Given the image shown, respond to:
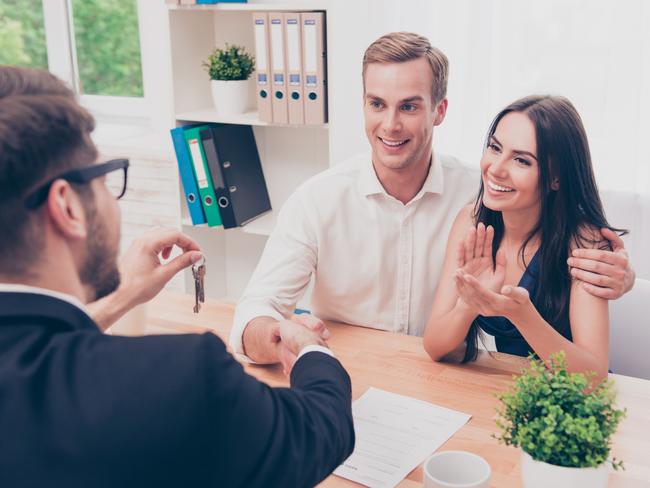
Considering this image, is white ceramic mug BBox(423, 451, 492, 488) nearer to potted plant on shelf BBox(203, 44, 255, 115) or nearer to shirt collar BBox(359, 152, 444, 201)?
shirt collar BBox(359, 152, 444, 201)

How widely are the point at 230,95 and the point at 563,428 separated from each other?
7.31 feet

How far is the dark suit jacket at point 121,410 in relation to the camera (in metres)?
0.75

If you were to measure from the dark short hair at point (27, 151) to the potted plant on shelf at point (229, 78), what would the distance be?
6.87 ft

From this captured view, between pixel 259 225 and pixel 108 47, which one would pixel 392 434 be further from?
pixel 108 47

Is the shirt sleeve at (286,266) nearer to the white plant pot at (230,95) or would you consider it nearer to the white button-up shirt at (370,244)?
the white button-up shirt at (370,244)

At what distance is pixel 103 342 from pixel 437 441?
0.70m

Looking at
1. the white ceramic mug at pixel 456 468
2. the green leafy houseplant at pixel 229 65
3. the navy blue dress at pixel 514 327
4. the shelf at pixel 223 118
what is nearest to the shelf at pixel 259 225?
the shelf at pixel 223 118

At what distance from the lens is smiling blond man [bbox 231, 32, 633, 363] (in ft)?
6.61

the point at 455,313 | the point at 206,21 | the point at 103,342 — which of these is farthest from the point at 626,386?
the point at 206,21

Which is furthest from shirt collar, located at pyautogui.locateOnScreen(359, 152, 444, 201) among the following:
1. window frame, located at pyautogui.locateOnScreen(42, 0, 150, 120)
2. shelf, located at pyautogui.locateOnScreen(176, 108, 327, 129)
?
window frame, located at pyautogui.locateOnScreen(42, 0, 150, 120)

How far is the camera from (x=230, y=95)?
2977mm

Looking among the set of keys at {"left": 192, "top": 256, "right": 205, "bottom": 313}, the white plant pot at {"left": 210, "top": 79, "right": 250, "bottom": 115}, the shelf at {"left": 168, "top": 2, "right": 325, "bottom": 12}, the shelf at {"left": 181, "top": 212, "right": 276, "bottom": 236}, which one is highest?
the shelf at {"left": 168, "top": 2, "right": 325, "bottom": 12}

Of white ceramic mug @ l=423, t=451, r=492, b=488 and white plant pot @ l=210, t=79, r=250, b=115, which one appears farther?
white plant pot @ l=210, t=79, r=250, b=115

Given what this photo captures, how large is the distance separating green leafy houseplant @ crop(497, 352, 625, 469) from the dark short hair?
2.21ft
